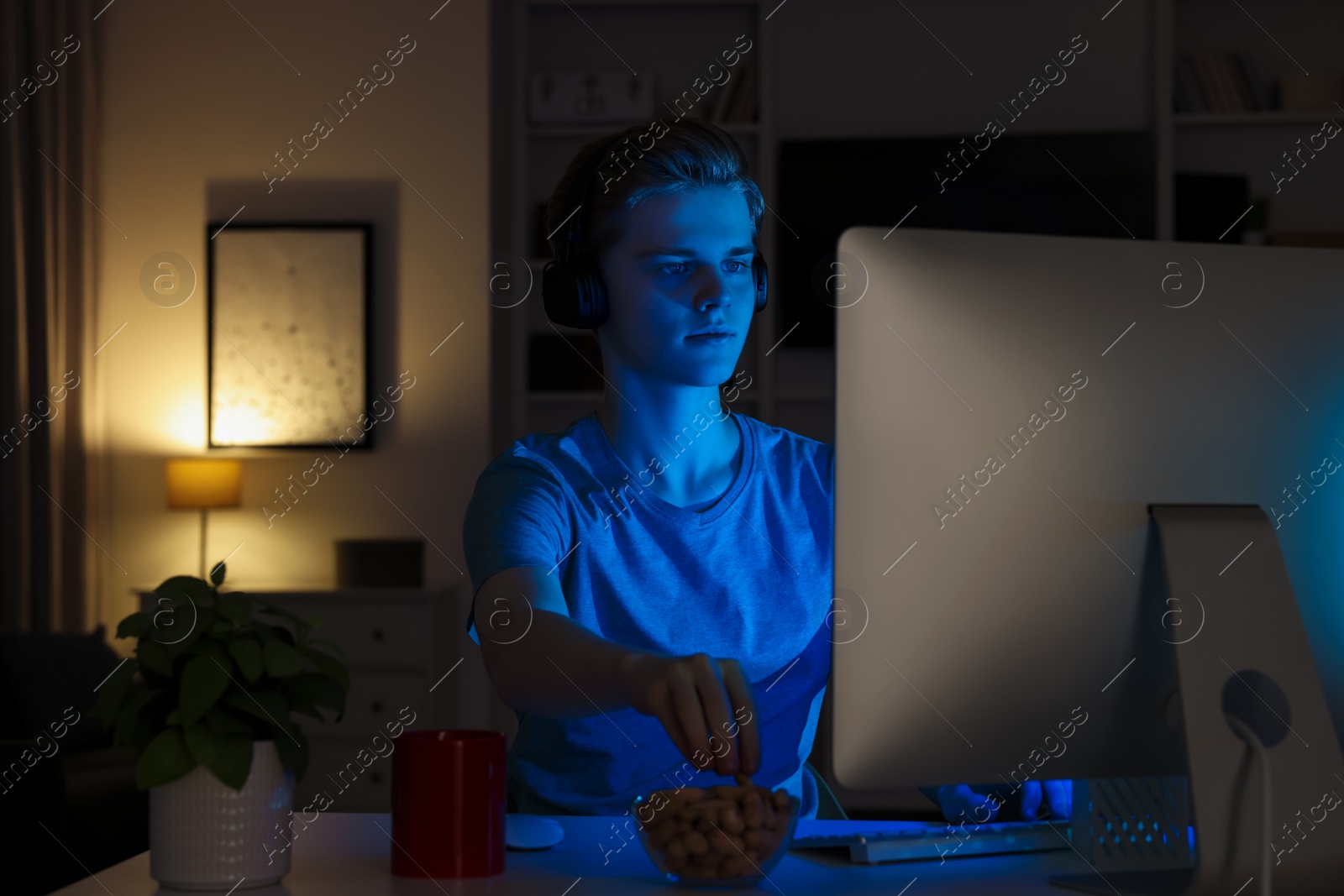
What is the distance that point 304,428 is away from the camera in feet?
12.6

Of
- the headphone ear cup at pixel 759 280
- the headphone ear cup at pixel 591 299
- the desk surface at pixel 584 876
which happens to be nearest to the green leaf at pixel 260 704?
the desk surface at pixel 584 876

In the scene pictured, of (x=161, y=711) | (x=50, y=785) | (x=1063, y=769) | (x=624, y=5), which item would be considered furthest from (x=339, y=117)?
(x=1063, y=769)

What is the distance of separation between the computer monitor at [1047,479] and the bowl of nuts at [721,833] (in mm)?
76

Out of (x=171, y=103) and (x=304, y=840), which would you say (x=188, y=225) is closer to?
(x=171, y=103)

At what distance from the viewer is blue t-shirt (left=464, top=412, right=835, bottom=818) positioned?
120 cm

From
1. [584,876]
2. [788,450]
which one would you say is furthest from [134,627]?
[788,450]

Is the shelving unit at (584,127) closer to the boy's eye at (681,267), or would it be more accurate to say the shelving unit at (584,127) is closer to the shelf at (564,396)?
the shelf at (564,396)

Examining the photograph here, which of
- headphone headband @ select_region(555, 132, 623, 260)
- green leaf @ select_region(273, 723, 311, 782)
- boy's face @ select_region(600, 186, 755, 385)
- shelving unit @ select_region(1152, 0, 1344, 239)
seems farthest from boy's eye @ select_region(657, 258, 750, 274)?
shelving unit @ select_region(1152, 0, 1344, 239)

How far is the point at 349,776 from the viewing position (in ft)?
10.8

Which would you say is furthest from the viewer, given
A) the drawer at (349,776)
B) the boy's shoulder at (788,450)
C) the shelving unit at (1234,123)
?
the shelving unit at (1234,123)

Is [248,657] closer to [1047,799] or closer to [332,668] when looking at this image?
[332,668]

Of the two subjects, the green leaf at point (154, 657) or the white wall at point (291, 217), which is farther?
the white wall at point (291, 217)

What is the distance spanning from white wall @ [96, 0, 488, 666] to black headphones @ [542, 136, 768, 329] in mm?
2460

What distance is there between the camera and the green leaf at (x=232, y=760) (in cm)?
80
